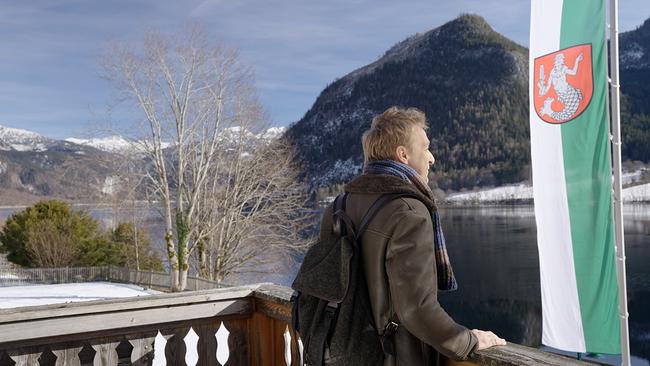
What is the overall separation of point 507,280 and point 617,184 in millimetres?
41691

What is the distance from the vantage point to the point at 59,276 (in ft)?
102

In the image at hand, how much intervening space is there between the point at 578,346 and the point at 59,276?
30685 millimetres

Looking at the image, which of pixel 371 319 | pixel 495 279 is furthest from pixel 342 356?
pixel 495 279

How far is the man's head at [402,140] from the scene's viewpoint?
5.96ft

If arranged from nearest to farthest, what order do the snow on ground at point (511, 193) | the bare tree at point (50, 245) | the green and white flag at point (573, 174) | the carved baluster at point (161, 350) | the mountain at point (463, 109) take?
the carved baluster at point (161, 350), the green and white flag at point (573, 174), the bare tree at point (50, 245), the snow on ground at point (511, 193), the mountain at point (463, 109)

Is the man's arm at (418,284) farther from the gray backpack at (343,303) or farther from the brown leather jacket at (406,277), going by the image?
the gray backpack at (343,303)

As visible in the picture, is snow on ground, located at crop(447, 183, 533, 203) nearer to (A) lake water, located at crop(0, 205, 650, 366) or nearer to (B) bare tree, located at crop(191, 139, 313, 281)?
(A) lake water, located at crop(0, 205, 650, 366)

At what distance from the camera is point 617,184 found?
15.1 feet

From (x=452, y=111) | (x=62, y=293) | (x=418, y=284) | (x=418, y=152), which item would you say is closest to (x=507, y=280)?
(x=62, y=293)

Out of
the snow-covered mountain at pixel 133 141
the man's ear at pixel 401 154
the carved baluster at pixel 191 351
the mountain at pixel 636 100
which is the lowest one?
the carved baluster at pixel 191 351

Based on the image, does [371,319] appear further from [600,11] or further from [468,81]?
[468,81]

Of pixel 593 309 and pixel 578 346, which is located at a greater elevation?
pixel 593 309

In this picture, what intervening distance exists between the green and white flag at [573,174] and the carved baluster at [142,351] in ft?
11.5

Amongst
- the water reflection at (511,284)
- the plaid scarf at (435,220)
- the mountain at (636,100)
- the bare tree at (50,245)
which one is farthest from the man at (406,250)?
the mountain at (636,100)
